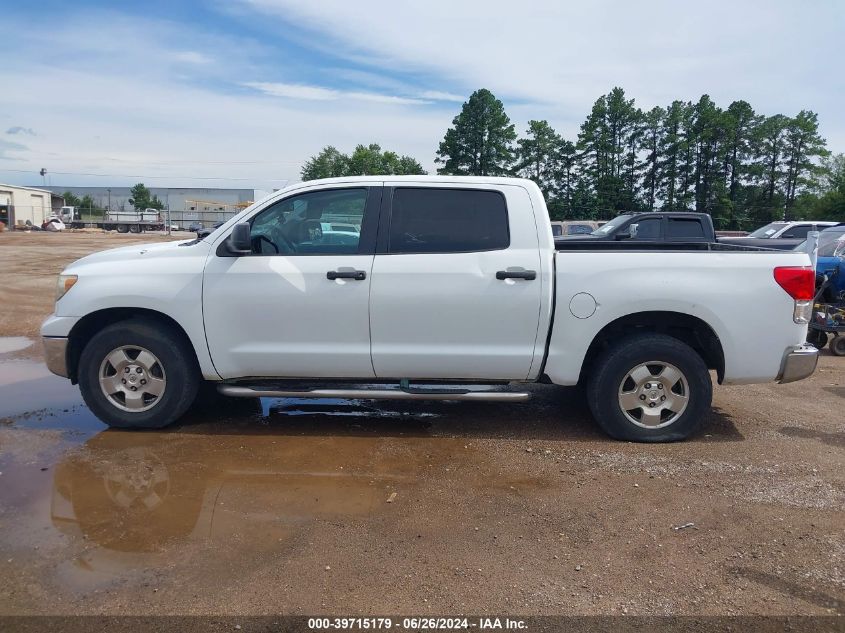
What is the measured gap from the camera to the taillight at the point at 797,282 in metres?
4.80

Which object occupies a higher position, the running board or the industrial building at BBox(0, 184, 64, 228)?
the industrial building at BBox(0, 184, 64, 228)

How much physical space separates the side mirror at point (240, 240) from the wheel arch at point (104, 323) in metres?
0.78

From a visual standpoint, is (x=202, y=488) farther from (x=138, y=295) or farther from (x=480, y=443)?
(x=480, y=443)

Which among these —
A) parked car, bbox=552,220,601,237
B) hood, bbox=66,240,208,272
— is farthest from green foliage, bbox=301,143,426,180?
hood, bbox=66,240,208,272

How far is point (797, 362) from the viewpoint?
4.89m

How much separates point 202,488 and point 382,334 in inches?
64.8

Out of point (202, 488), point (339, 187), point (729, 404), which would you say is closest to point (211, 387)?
point (202, 488)

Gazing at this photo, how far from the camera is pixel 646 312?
496 cm

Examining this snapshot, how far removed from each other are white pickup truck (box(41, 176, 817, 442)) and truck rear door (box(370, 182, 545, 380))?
11 millimetres

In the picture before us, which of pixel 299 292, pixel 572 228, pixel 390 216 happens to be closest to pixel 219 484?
pixel 299 292

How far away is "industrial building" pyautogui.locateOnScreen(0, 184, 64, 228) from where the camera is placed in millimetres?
65469

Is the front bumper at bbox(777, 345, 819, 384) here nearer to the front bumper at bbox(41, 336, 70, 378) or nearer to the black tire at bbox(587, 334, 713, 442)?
the black tire at bbox(587, 334, 713, 442)

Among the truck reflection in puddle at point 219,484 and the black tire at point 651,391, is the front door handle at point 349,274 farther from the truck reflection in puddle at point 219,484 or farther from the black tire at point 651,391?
the black tire at point 651,391

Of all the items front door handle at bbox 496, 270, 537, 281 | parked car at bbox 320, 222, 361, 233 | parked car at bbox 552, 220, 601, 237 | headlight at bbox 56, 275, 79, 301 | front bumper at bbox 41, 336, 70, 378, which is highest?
parked car at bbox 552, 220, 601, 237
